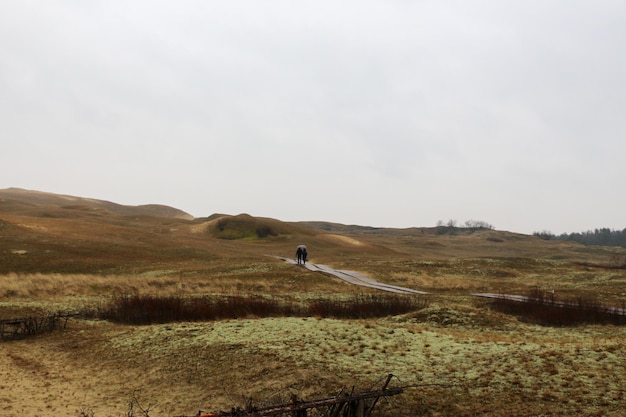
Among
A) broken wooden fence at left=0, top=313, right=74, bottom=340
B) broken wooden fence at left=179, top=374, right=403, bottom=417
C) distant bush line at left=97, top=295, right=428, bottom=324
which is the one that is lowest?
broken wooden fence at left=0, top=313, right=74, bottom=340

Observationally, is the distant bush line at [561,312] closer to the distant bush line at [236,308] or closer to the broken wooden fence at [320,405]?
the distant bush line at [236,308]

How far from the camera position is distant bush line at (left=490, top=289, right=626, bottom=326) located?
2911 cm

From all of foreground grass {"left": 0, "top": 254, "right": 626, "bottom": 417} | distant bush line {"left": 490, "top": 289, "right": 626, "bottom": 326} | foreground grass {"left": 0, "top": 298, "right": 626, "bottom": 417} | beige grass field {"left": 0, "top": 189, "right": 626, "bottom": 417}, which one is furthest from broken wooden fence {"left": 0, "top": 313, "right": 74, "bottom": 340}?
distant bush line {"left": 490, "top": 289, "right": 626, "bottom": 326}

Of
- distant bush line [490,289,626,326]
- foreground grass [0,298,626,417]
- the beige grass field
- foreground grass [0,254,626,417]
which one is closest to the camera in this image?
foreground grass [0,298,626,417]

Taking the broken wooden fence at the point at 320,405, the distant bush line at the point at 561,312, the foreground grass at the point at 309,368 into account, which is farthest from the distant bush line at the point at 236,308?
the broken wooden fence at the point at 320,405

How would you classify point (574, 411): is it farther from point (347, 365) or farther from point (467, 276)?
point (467, 276)

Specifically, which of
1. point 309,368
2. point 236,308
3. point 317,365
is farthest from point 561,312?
point 309,368

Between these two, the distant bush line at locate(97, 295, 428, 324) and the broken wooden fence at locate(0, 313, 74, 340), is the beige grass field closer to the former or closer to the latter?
the broken wooden fence at locate(0, 313, 74, 340)

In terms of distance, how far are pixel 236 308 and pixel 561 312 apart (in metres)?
20.9

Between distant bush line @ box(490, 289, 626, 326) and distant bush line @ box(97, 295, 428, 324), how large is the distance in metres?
6.25

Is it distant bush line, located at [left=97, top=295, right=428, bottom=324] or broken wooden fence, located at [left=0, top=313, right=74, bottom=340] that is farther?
distant bush line, located at [left=97, top=295, right=428, bottom=324]

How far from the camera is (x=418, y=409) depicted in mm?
13180

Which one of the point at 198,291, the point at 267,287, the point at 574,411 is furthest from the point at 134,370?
the point at 267,287

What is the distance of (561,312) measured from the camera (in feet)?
100
